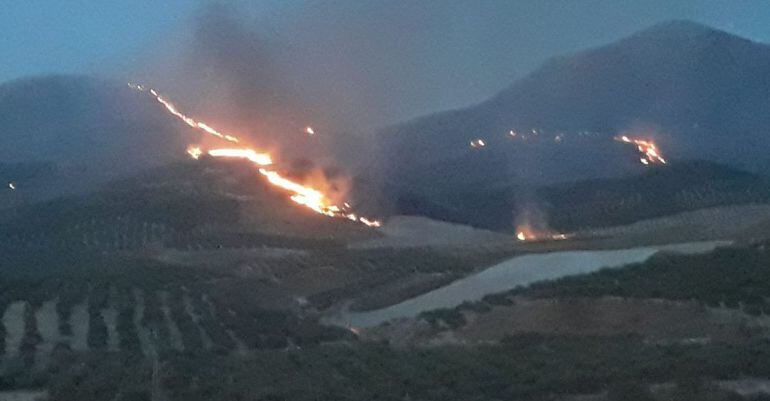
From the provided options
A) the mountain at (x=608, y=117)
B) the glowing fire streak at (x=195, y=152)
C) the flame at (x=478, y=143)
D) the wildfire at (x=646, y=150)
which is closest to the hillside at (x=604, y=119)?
the mountain at (x=608, y=117)

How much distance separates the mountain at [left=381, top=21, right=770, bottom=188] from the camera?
12394 centimetres

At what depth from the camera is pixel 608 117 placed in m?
146

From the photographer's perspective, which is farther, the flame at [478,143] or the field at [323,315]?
the flame at [478,143]

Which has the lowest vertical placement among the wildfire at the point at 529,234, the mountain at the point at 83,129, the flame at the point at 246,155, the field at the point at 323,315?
the field at the point at 323,315

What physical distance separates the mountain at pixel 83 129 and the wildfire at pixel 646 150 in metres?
44.4

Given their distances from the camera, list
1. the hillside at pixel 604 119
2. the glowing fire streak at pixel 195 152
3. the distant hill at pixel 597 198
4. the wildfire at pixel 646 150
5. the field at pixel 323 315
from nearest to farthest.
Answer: the field at pixel 323 315 → the distant hill at pixel 597 198 → the glowing fire streak at pixel 195 152 → the wildfire at pixel 646 150 → the hillside at pixel 604 119

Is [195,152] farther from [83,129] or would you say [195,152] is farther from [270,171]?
[83,129]

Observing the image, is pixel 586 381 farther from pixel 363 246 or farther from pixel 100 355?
pixel 363 246

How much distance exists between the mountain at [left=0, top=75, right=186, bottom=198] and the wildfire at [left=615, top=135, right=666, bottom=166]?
4435cm

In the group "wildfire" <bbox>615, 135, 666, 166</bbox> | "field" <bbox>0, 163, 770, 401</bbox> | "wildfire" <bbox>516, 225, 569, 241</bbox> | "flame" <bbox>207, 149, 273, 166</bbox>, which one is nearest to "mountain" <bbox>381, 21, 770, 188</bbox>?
"wildfire" <bbox>615, 135, 666, 166</bbox>

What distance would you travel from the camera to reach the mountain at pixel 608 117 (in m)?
124

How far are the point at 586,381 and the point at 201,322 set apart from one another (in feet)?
64.6

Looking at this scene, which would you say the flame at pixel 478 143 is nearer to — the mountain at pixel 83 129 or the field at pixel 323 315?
the mountain at pixel 83 129

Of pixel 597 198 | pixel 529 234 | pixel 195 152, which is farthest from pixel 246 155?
pixel 597 198
